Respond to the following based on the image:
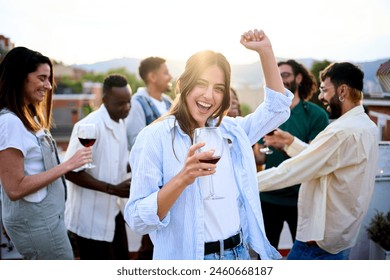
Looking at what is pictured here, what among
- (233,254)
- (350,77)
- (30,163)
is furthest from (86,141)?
(350,77)

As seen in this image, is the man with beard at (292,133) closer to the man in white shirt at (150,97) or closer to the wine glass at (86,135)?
the man in white shirt at (150,97)

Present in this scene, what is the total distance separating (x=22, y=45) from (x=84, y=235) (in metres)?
1.08

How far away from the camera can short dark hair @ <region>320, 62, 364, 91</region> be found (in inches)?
83.7

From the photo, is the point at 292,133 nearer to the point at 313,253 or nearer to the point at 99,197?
the point at 313,253

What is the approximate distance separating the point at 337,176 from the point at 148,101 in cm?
165

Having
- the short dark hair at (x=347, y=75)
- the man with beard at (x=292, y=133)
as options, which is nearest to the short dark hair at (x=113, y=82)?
the man with beard at (x=292, y=133)

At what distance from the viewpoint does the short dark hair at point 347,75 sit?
213cm

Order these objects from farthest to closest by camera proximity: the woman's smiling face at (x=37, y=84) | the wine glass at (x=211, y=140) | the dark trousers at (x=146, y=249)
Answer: the dark trousers at (x=146, y=249) < the woman's smiling face at (x=37, y=84) < the wine glass at (x=211, y=140)

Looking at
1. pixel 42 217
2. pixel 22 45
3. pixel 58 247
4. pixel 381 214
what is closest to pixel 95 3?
pixel 22 45

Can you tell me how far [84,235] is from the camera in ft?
8.20

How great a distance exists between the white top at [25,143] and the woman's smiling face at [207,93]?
0.76 m

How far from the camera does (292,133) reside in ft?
9.23
